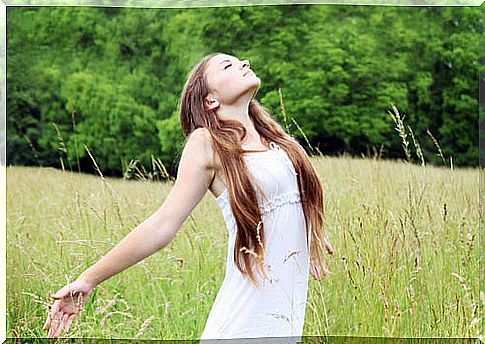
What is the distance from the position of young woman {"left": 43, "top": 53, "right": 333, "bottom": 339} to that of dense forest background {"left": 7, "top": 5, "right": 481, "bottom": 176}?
2.15 feet

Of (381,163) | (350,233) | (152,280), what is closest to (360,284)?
(350,233)

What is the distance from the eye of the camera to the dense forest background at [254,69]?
3.88 metres

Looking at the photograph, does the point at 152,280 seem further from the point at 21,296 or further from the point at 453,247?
the point at 453,247

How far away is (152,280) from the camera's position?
3955mm

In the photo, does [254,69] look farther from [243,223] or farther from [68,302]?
[68,302]

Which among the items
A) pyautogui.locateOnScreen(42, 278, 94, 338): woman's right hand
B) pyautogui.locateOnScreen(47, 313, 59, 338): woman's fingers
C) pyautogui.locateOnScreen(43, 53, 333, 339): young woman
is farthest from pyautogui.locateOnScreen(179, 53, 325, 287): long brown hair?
pyautogui.locateOnScreen(47, 313, 59, 338): woman's fingers

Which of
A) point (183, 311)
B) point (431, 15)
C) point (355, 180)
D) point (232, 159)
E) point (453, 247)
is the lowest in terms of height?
point (183, 311)

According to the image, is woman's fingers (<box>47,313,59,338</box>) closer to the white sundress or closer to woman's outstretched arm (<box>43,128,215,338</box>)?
woman's outstretched arm (<box>43,128,215,338</box>)

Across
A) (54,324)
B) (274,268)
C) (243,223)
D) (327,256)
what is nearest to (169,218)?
(243,223)

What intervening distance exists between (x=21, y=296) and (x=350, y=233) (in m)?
1.37

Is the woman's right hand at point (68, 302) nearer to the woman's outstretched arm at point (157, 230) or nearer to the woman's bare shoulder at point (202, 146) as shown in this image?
the woman's outstretched arm at point (157, 230)

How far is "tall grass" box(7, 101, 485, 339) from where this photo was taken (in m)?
3.83

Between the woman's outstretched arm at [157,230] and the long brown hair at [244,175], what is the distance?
2.6 inches

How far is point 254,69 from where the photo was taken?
12.7 feet
